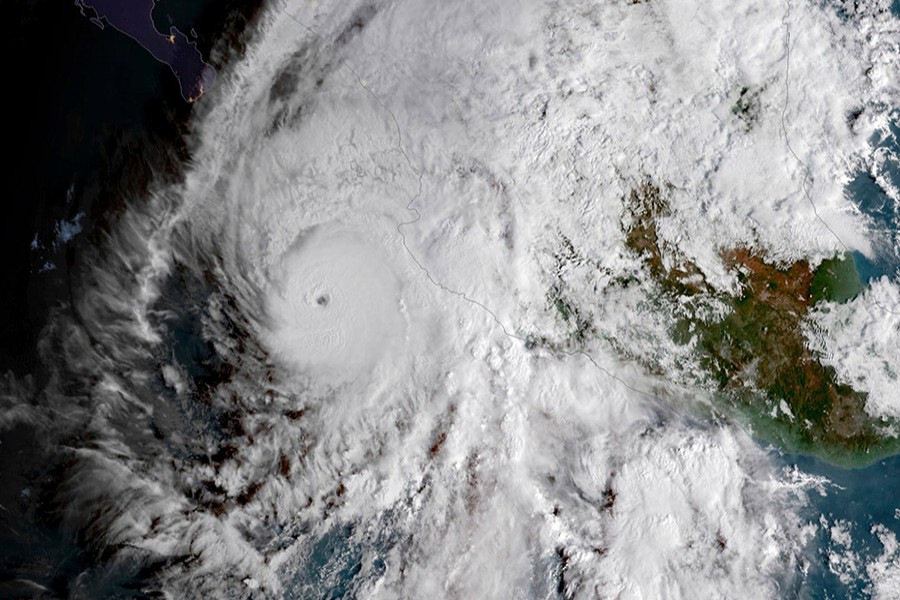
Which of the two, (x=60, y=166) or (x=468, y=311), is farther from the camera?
(x=468, y=311)

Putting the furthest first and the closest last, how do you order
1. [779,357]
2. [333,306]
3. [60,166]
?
[779,357]
[333,306]
[60,166]

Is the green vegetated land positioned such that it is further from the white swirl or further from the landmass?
the landmass

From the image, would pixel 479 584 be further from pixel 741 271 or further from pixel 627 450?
pixel 741 271

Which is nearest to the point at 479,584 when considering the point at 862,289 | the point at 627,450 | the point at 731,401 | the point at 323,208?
the point at 627,450

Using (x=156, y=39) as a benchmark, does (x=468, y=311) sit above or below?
below

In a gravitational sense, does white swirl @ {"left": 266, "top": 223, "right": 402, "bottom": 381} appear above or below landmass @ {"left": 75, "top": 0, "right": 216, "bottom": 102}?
below

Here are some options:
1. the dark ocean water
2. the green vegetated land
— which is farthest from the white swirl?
the green vegetated land

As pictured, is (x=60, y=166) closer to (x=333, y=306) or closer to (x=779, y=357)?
(x=333, y=306)

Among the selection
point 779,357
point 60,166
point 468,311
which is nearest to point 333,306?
point 468,311
